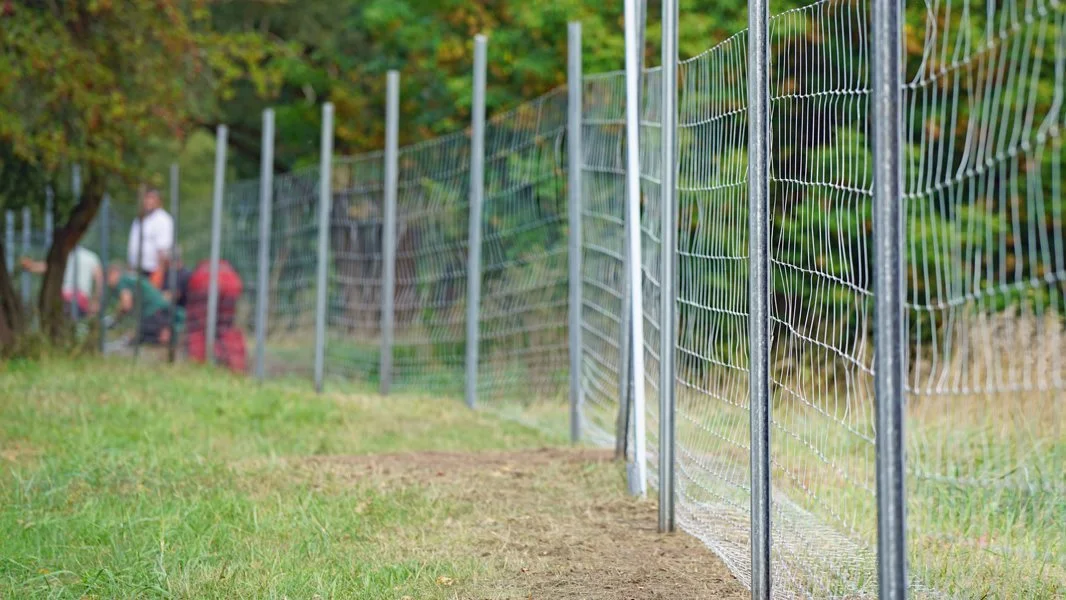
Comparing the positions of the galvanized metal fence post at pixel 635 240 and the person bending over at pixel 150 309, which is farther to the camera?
the person bending over at pixel 150 309

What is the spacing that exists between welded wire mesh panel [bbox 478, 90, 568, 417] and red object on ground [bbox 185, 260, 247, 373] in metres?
4.21

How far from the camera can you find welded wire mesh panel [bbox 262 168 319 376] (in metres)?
13.7

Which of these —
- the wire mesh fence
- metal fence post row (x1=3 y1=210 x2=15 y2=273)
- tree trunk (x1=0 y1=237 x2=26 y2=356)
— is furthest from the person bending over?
tree trunk (x1=0 y1=237 x2=26 y2=356)

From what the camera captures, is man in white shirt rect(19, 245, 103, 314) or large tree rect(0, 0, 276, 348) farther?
man in white shirt rect(19, 245, 103, 314)

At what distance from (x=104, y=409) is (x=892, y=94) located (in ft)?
23.3

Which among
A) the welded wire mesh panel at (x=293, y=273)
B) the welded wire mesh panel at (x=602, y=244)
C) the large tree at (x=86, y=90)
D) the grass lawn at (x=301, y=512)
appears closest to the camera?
the grass lawn at (x=301, y=512)

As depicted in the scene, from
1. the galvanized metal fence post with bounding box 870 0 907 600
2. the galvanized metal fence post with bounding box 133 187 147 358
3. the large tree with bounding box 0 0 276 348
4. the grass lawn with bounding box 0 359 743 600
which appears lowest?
the grass lawn with bounding box 0 359 743 600

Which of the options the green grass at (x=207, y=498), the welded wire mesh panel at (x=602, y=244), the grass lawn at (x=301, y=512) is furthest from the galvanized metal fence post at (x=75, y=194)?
the welded wire mesh panel at (x=602, y=244)

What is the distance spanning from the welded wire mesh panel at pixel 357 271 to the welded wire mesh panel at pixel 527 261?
63.4 inches

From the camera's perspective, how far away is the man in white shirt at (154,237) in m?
16.4

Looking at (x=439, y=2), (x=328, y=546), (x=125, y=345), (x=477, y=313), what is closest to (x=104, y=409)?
(x=477, y=313)

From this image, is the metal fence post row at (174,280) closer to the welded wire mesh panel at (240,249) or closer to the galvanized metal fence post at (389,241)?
the welded wire mesh panel at (240,249)

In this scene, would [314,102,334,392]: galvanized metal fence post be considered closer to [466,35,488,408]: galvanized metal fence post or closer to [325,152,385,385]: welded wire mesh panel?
[325,152,385,385]: welded wire mesh panel

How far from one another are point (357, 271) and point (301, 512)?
7127 mm
